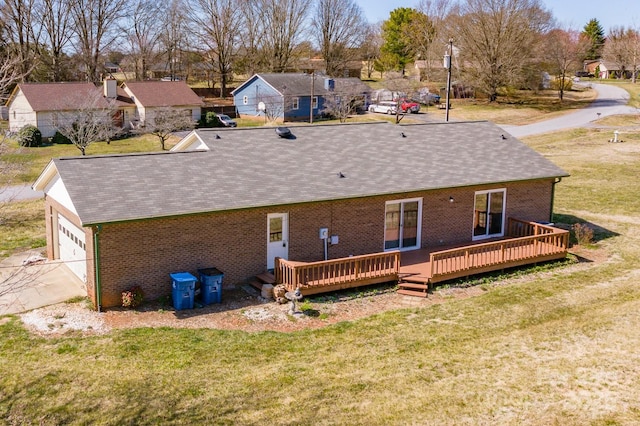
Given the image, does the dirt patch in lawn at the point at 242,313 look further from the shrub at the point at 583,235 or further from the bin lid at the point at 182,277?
the shrub at the point at 583,235

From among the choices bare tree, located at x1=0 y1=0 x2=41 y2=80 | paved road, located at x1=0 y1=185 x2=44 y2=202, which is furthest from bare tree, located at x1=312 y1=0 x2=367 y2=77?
paved road, located at x1=0 y1=185 x2=44 y2=202

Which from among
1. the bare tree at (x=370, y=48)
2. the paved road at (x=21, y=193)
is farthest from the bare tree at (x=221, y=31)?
the paved road at (x=21, y=193)

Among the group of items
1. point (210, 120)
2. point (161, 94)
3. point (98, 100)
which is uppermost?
point (161, 94)

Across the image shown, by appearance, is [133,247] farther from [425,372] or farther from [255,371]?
[425,372]

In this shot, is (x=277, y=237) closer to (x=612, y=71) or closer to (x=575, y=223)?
(x=575, y=223)

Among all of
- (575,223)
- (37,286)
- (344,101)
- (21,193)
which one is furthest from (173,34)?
(37,286)

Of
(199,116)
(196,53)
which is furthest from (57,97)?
(196,53)

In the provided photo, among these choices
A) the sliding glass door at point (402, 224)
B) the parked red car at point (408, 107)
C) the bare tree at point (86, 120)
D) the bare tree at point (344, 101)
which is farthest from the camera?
the parked red car at point (408, 107)
